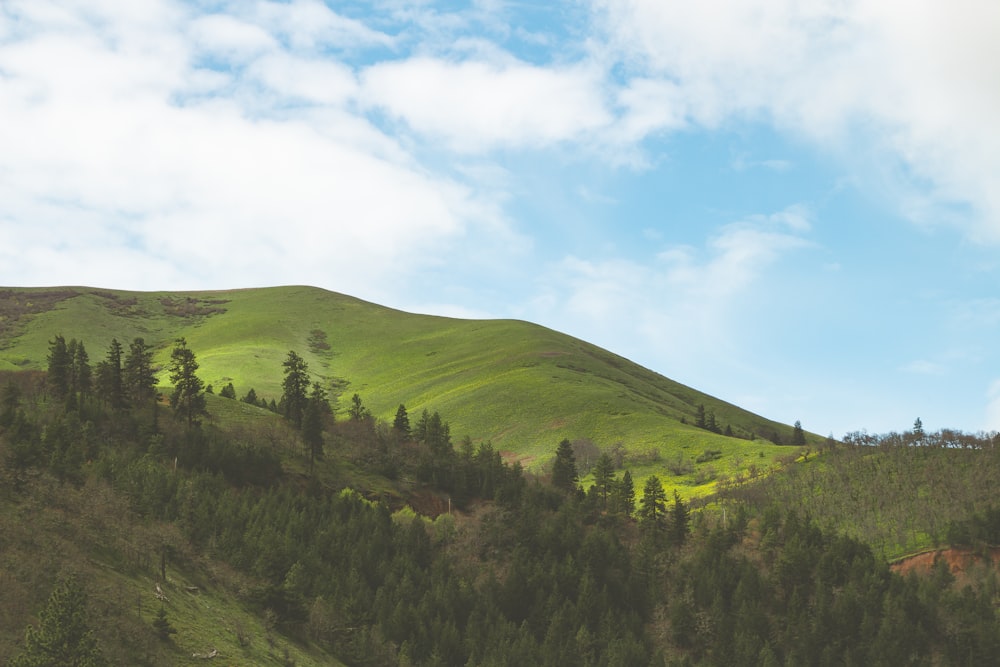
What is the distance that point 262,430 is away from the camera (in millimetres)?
114625

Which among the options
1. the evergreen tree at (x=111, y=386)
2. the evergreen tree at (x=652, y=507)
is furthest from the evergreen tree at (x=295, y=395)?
the evergreen tree at (x=652, y=507)

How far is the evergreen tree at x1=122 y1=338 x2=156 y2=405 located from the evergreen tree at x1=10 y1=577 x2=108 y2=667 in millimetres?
72547

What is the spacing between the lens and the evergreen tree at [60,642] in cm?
3628

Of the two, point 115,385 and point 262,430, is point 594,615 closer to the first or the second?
point 262,430

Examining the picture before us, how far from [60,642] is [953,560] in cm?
10276

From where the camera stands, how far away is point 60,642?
36.7 metres

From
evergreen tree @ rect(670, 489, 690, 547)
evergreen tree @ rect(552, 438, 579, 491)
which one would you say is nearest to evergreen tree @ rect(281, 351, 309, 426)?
evergreen tree @ rect(552, 438, 579, 491)

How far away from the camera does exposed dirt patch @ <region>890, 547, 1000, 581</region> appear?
335ft

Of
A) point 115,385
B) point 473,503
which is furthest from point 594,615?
point 115,385

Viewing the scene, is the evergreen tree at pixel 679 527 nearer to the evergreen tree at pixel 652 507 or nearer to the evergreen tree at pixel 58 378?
the evergreen tree at pixel 652 507

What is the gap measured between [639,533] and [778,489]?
Answer: 2778cm

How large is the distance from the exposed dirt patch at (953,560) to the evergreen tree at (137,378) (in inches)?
3920

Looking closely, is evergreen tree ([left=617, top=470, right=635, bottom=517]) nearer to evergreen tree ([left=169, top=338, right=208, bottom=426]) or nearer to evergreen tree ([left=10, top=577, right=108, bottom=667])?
evergreen tree ([left=169, top=338, right=208, bottom=426])

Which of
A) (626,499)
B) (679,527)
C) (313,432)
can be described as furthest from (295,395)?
(679,527)
